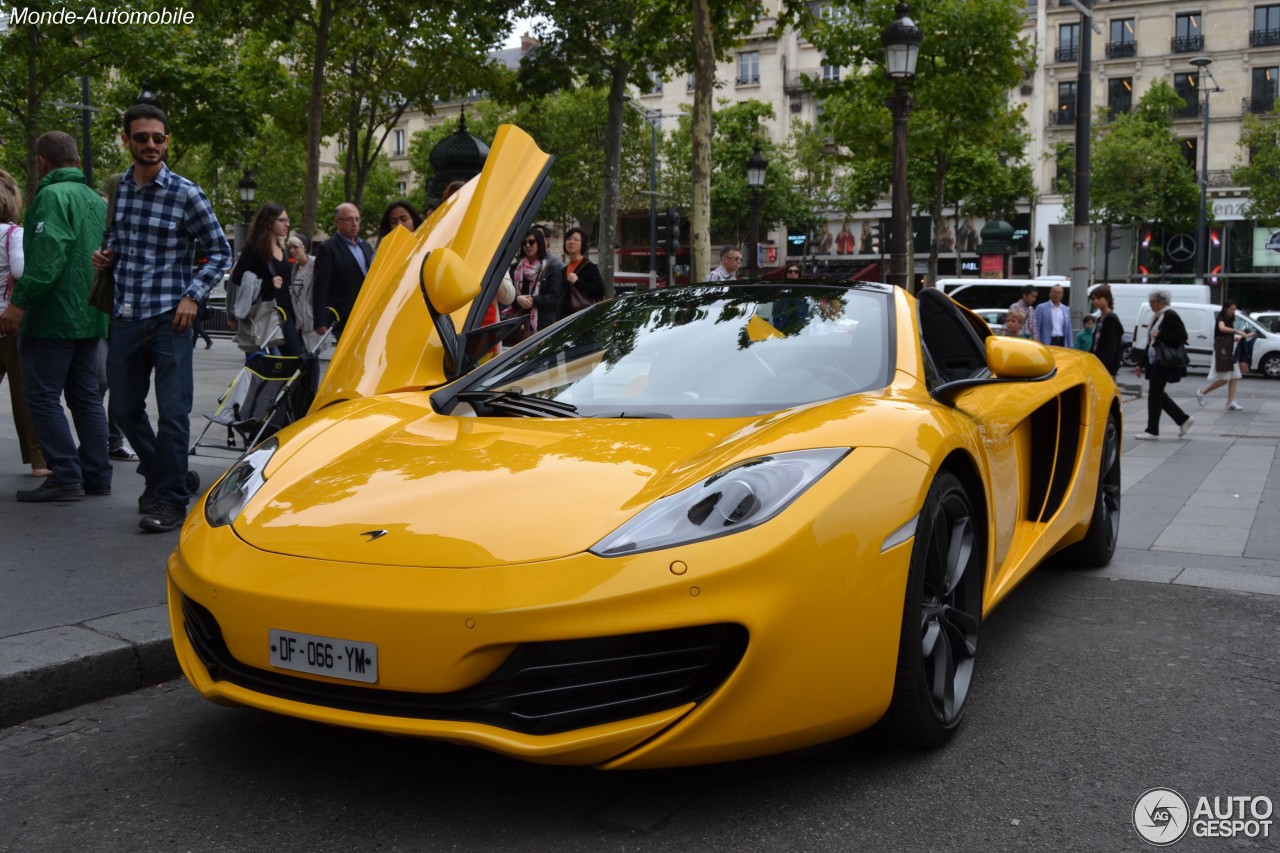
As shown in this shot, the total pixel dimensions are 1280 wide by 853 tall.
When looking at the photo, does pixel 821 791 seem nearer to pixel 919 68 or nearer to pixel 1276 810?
pixel 1276 810

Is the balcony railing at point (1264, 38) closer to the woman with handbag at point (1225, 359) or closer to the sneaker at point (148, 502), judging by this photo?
the woman with handbag at point (1225, 359)

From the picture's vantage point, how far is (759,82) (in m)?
60.0

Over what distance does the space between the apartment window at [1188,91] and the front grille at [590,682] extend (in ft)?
182

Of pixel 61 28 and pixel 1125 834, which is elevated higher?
pixel 61 28

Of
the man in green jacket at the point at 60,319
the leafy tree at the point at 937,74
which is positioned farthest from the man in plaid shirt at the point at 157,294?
the leafy tree at the point at 937,74

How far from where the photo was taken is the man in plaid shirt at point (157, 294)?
5.48 m

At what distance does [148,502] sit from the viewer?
559 centimetres

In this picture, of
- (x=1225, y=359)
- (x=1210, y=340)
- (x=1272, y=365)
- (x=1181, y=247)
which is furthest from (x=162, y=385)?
(x=1181, y=247)


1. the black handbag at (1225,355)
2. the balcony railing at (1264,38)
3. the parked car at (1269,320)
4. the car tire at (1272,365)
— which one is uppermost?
the balcony railing at (1264,38)

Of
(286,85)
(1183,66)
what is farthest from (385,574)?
(1183,66)

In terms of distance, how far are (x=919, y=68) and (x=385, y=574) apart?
2761 cm

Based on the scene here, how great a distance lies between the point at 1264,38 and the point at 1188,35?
292 cm

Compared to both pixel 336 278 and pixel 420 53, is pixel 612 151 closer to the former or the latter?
pixel 420 53

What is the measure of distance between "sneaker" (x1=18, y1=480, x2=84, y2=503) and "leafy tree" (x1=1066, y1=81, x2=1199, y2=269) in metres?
46.8
